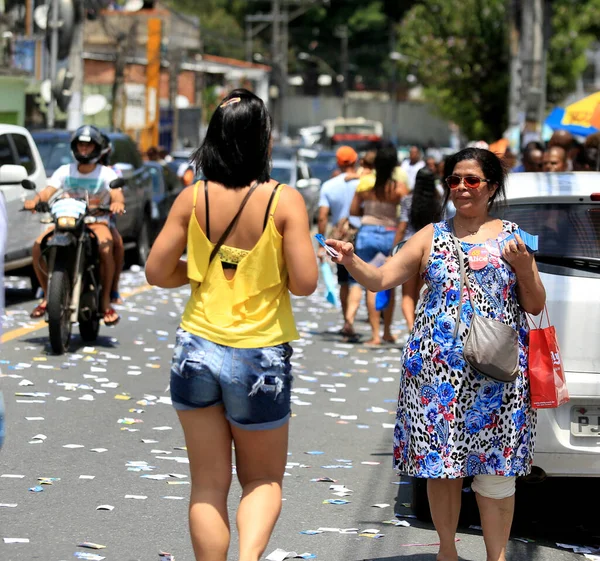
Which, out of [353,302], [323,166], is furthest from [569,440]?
[323,166]

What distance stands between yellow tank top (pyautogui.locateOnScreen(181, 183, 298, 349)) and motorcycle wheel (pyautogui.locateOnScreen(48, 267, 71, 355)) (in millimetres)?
5952

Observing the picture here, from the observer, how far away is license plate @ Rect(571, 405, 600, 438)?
5535mm

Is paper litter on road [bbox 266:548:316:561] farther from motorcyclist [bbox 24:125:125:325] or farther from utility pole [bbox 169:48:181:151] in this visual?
utility pole [bbox 169:48:181:151]

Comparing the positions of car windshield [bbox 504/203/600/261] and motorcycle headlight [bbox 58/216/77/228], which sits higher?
car windshield [bbox 504/203/600/261]

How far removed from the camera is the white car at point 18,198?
526 inches

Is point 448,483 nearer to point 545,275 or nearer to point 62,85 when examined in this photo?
point 545,275

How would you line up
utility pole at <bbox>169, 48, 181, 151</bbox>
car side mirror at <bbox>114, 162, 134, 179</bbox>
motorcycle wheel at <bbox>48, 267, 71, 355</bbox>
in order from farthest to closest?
utility pole at <bbox>169, 48, 181, 151</bbox>, car side mirror at <bbox>114, 162, 134, 179</bbox>, motorcycle wheel at <bbox>48, 267, 71, 355</bbox>

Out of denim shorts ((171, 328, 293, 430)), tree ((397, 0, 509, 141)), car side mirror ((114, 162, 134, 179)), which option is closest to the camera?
denim shorts ((171, 328, 293, 430))

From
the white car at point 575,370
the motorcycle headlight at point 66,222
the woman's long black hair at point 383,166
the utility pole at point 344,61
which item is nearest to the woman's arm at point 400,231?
the woman's long black hair at point 383,166

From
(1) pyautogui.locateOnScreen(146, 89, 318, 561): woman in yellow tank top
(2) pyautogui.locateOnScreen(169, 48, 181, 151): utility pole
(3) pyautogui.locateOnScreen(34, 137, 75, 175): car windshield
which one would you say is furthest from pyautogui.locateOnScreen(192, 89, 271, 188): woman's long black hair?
(2) pyautogui.locateOnScreen(169, 48, 181, 151): utility pole

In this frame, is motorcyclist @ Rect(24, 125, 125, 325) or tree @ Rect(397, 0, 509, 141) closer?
motorcyclist @ Rect(24, 125, 125, 325)

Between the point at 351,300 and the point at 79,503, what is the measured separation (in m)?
6.51

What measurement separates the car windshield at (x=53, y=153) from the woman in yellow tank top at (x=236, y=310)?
41.5 feet

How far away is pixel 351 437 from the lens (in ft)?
26.1
